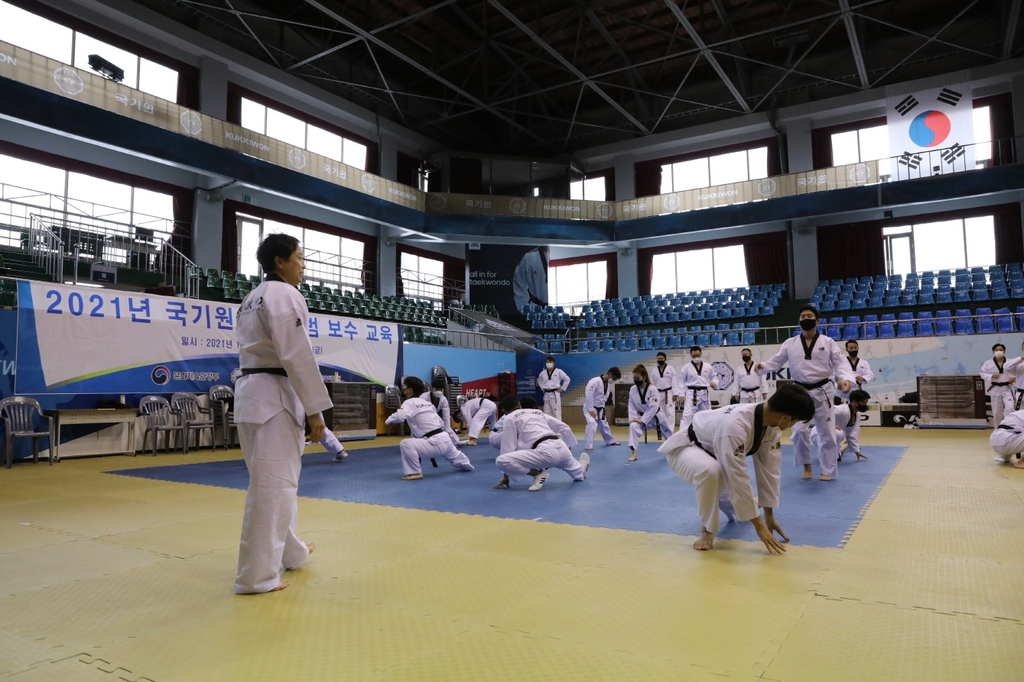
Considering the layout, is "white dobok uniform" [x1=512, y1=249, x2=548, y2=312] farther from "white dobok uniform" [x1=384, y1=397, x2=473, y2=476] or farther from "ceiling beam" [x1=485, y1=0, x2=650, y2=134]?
"white dobok uniform" [x1=384, y1=397, x2=473, y2=476]

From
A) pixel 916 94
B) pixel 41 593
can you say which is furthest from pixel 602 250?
pixel 41 593

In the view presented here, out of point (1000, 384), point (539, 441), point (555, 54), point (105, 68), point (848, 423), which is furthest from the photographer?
point (555, 54)

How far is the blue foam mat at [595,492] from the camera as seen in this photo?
193 inches

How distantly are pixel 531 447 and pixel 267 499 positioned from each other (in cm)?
404

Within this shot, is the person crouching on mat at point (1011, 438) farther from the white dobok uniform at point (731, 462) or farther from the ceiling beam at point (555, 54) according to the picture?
the ceiling beam at point (555, 54)

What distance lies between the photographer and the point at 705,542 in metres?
4.04

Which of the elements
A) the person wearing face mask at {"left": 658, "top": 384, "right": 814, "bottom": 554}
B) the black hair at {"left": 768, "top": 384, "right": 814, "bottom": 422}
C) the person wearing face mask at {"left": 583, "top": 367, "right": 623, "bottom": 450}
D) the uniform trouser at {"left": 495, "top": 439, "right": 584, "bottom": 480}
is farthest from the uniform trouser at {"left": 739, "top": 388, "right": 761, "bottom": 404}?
the black hair at {"left": 768, "top": 384, "right": 814, "bottom": 422}

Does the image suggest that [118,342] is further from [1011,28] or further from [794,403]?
[1011,28]

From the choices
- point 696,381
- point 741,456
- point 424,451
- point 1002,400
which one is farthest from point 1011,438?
point 424,451

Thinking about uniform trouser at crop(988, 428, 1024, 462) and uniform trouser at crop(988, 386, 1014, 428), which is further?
uniform trouser at crop(988, 386, 1014, 428)

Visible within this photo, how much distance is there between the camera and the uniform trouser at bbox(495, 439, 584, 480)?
673cm

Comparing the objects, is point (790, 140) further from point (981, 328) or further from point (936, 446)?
point (936, 446)

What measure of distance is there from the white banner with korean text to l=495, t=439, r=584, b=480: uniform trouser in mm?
3778

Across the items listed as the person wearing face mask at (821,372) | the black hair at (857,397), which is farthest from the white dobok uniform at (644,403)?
the person wearing face mask at (821,372)
